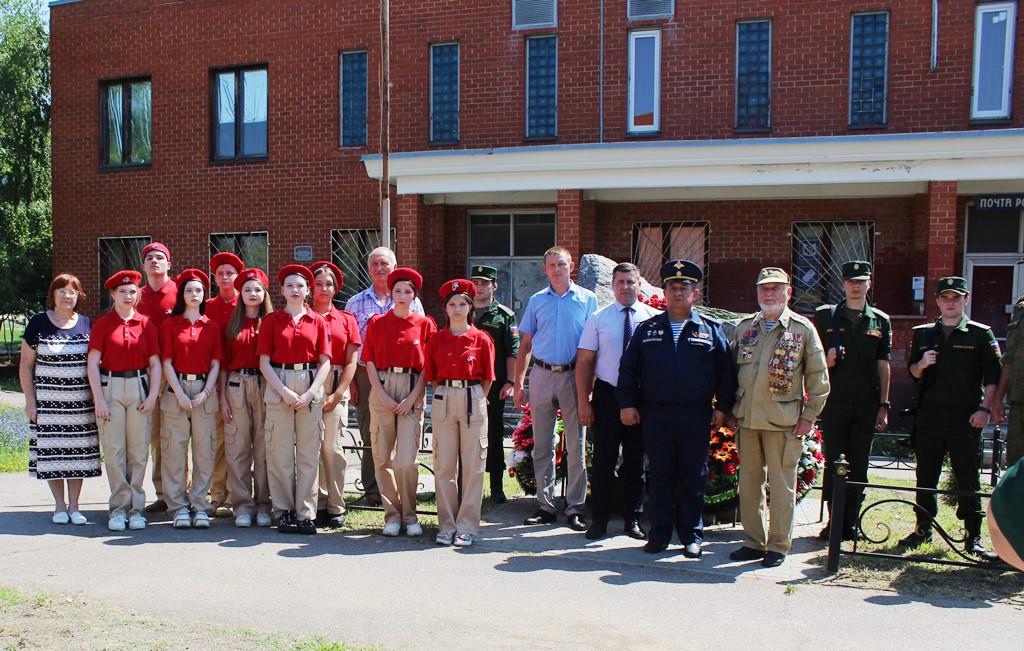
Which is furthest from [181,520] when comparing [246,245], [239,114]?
[239,114]

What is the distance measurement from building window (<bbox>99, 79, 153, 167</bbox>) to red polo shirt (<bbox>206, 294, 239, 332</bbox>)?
12.4 metres

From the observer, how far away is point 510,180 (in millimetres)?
14086

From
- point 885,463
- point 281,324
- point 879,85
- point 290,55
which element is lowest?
point 885,463

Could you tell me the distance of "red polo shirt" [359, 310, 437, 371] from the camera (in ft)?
21.2

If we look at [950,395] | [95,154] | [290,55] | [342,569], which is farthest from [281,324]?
[95,154]

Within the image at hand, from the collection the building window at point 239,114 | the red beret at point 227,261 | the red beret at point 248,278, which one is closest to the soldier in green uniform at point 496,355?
the red beret at point 248,278

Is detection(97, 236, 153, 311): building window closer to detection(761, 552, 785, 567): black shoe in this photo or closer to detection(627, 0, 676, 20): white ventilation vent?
Result: detection(627, 0, 676, 20): white ventilation vent

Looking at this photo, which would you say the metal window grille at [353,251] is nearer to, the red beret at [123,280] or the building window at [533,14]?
the building window at [533,14]

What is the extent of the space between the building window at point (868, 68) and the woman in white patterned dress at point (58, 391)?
12.5m

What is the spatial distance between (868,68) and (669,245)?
441 cm

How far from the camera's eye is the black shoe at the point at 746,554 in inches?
234

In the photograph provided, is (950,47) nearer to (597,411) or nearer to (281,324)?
(597,411)

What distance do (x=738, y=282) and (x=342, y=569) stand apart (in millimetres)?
10728

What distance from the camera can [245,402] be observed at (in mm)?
6805
